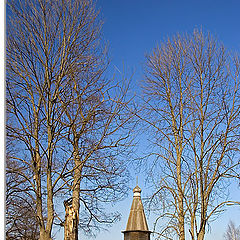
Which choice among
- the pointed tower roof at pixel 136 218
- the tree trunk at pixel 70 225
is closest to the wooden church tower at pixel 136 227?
the pointed tower roof at pixel 136 218

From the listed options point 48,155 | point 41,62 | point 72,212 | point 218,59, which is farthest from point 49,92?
point 218,59

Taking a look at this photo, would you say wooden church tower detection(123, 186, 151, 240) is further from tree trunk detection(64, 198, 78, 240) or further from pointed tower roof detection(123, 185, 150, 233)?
tree trunk detection(64, 198, 78, 240)

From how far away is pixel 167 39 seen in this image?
35.2ft

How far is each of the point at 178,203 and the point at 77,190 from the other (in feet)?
8.70

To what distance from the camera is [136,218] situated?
20250 millimetres

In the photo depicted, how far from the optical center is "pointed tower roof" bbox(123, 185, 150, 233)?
1986 centimetres

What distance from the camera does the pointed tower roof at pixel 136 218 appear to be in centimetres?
1986

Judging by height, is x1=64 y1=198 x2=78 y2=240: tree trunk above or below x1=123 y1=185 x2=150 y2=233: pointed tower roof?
below

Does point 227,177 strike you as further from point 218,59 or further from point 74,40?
point 74,40

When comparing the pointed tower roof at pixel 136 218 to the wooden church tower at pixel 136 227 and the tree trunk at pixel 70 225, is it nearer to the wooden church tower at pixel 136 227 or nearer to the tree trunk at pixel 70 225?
the wooden church tower at pixel 136 227

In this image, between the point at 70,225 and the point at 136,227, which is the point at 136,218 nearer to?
the point at 136,227

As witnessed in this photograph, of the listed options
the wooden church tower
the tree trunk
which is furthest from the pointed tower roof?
the tree trunk

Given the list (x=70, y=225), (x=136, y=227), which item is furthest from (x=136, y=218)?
(x=70, y=225)

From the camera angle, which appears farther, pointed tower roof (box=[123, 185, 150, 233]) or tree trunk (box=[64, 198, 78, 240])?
pointed tower roof (box=[123, 185, 150, 233])
